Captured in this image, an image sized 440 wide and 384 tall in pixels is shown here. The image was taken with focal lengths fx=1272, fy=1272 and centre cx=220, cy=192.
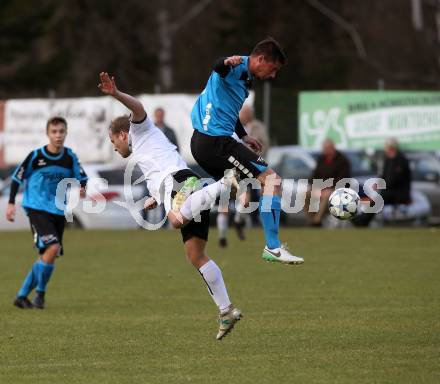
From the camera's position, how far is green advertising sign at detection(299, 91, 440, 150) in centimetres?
2603

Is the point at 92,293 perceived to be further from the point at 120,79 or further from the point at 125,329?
the point at 120,79

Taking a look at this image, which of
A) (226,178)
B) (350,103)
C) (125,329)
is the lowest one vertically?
Result: (125,329)

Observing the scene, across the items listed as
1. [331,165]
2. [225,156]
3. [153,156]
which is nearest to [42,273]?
[153,156]

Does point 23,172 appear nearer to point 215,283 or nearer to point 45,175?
point 45,175

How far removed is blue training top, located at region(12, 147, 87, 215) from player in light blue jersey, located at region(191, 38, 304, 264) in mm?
3008

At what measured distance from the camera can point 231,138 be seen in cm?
1009

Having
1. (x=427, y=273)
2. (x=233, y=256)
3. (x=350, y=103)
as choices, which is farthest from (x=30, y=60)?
(x=427, y=273)

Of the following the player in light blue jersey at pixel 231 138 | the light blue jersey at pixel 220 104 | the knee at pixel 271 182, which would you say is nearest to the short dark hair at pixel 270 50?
the player in light blue jersey at pixel 231 138

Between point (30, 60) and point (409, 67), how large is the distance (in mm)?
17246

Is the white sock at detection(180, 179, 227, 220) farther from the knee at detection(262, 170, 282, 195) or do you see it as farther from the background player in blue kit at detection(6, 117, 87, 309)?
the background player in blue kit at detection(6, 117, 87, 309)

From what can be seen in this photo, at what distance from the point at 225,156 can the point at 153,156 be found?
1.92ft

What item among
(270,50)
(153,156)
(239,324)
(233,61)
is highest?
(270,50)

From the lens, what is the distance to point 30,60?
49.9 metres

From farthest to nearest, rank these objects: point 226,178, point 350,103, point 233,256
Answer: point 350,103 < point 233,256 < point 226,178
